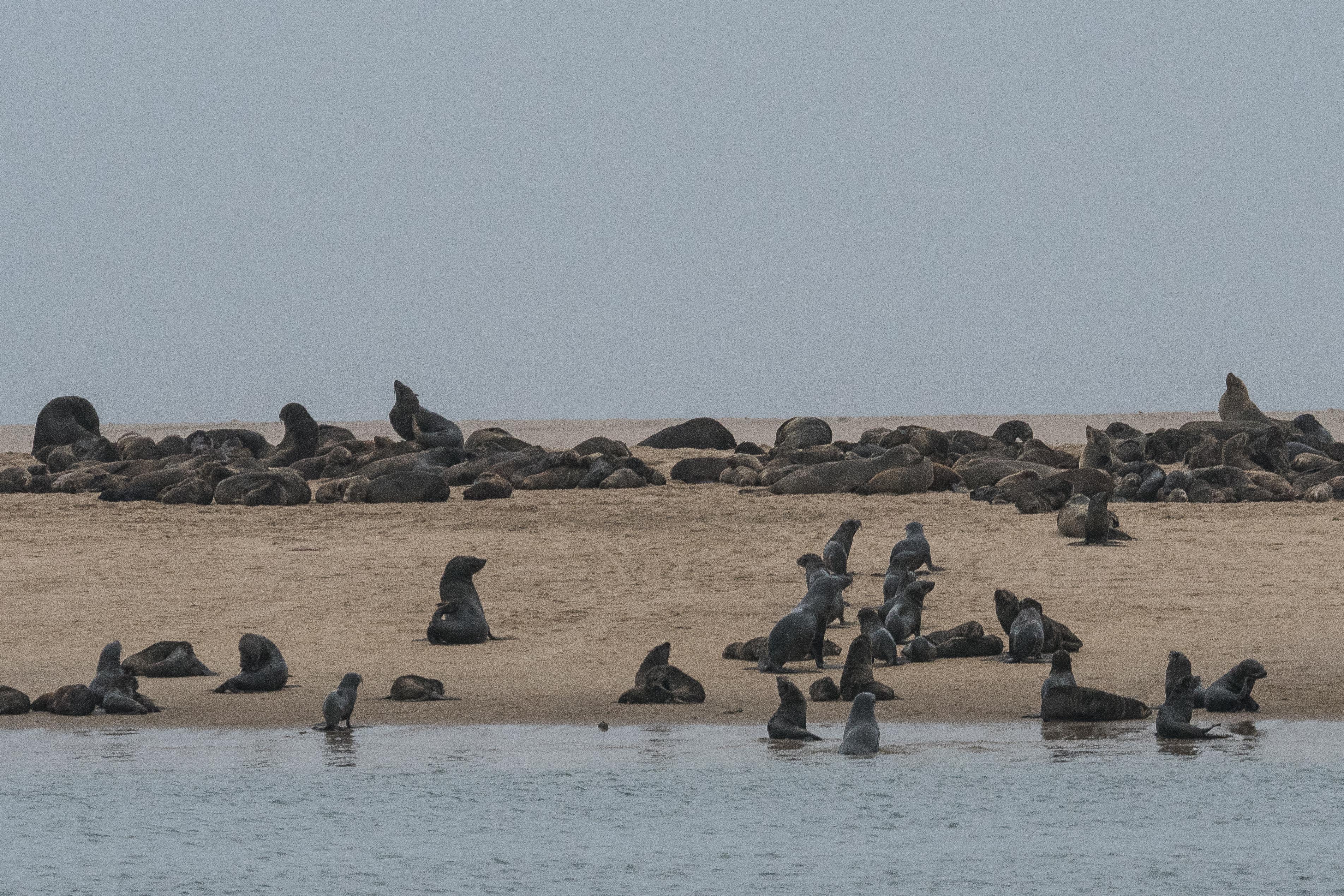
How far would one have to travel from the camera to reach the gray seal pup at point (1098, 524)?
14172 mm

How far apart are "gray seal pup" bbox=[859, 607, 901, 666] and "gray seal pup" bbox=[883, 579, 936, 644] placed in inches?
13.0

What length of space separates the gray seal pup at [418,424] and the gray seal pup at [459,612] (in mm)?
12708

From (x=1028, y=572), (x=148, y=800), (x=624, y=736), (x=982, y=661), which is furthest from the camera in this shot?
(x=1028, y=572)

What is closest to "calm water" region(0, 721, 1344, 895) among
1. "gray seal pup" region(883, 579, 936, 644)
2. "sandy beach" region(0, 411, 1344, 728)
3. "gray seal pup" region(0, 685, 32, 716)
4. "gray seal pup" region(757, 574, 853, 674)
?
"gray seal pup" region(0, 685, 32, 716)

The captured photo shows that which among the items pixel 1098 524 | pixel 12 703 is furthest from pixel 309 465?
pixel 12 703

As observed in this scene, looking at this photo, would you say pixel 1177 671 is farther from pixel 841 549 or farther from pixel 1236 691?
pixel 841 549

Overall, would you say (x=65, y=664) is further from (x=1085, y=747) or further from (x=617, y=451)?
(x=617, y=451)

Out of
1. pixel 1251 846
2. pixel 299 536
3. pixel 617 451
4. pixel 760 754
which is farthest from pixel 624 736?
pixel 617 451

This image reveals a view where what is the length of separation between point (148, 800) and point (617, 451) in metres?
15.9

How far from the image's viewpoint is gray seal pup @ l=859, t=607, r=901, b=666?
33.9ft

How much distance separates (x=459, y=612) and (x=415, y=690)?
1667mm

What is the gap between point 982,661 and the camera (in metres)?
10.6

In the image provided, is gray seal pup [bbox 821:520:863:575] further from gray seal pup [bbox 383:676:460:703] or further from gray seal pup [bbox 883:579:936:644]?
gray seal pup [bbox 383:676:460:703]

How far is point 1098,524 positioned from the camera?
46.8 feet
